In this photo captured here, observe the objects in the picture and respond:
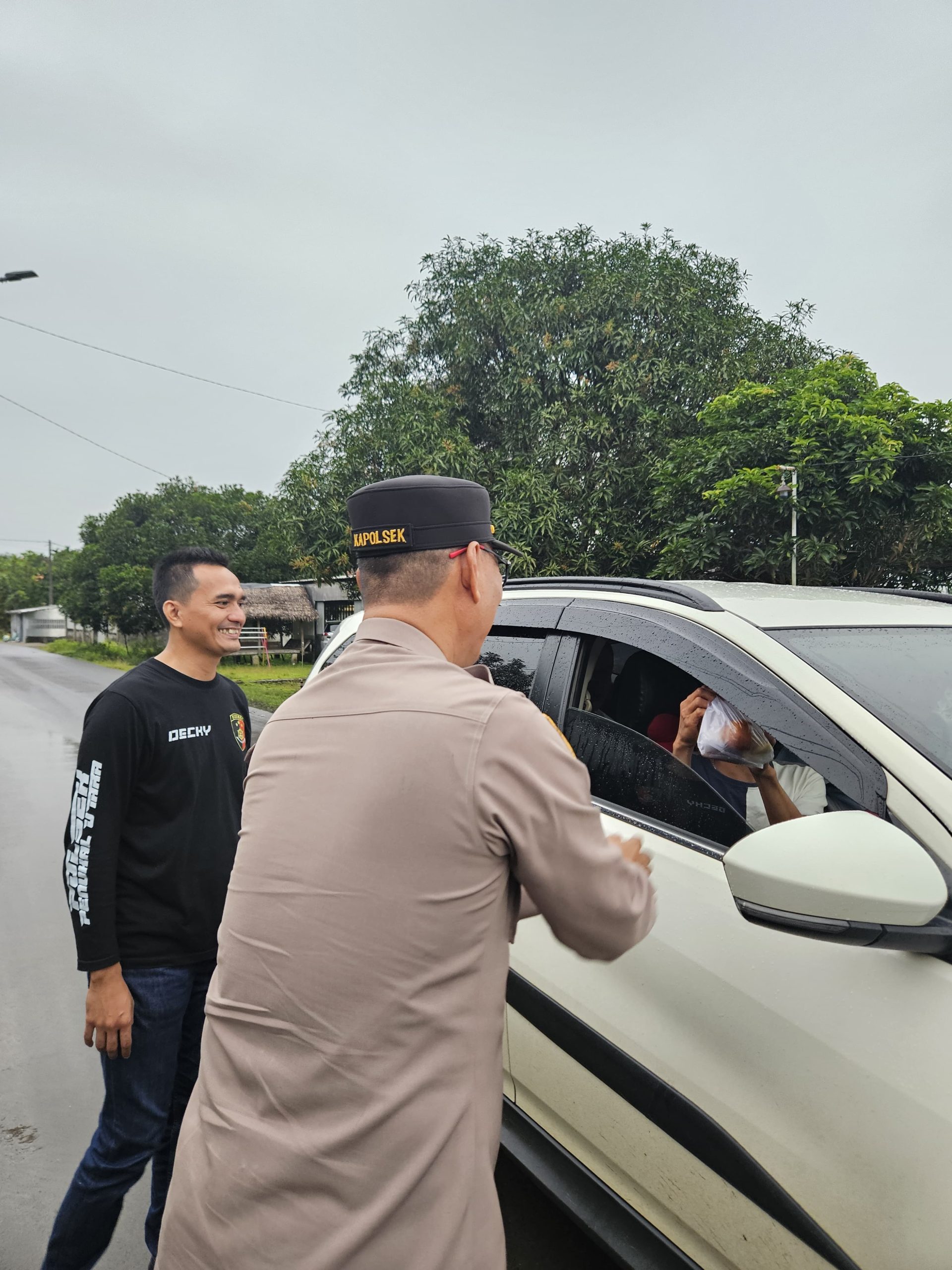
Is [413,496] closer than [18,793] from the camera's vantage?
Yes

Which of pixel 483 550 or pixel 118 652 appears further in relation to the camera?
pixel 118 652

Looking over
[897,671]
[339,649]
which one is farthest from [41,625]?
[897,671]

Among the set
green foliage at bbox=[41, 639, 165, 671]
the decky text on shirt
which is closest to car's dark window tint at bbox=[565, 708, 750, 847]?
the decky text on shirt

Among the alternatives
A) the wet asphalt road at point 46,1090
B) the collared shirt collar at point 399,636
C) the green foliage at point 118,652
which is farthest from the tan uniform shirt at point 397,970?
the green foliage at point 118,652

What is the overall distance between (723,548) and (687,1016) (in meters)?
17.5

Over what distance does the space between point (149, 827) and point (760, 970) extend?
1568 mm

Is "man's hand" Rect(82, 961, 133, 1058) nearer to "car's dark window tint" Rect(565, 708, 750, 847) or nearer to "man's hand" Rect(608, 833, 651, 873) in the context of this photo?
"car's dark window tint" Rect(565, 708, 750, 847)

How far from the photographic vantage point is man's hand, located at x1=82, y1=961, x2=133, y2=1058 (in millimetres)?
2174

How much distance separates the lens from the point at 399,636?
131cm

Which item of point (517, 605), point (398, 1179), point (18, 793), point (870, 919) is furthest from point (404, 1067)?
point (18, 793)

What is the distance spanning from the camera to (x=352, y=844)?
1123 mm

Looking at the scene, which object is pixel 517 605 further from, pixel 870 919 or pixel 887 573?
pixel 887 573

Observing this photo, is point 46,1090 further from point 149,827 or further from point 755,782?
point 755,782

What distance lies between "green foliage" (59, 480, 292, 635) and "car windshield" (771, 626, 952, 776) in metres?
34.5
